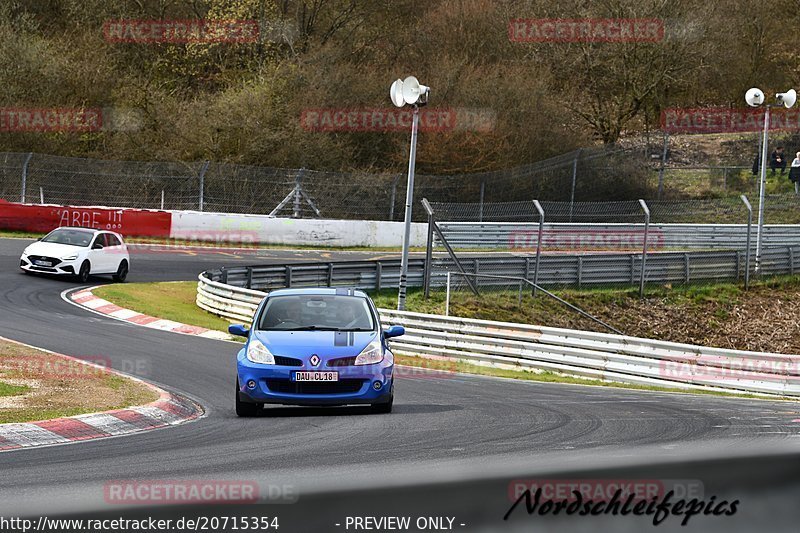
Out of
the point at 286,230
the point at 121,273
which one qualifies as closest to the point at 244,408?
the point at 121,273

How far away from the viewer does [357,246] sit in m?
40.5

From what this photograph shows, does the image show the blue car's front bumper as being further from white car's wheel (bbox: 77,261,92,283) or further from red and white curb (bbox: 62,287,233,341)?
white car's wheel (bbox: 77,261,92,283)

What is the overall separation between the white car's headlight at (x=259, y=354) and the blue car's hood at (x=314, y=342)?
0.05 metres

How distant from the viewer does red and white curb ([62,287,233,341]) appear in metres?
21.5

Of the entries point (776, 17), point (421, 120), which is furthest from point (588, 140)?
point (776, 17)

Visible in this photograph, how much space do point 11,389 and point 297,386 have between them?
296cm

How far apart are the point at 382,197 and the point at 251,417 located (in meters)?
30.1

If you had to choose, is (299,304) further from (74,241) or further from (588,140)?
(588,140)

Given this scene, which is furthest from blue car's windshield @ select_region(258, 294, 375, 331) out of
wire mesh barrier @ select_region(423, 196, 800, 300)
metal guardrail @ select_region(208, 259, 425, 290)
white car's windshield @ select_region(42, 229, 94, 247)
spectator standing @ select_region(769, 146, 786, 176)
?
spectator standing @ select_region(769, 146, 786, 176)

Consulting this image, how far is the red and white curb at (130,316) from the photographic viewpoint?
2155cm

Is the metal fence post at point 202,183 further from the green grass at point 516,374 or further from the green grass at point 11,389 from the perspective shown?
the green grass at point 11,389

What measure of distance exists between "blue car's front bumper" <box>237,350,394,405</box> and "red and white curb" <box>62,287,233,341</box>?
32.0 ft

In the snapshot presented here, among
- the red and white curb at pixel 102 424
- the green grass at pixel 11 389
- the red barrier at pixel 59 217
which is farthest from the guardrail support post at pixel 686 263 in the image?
the green grass at pixel 11 389

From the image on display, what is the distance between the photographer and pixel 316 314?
12.4 meters
